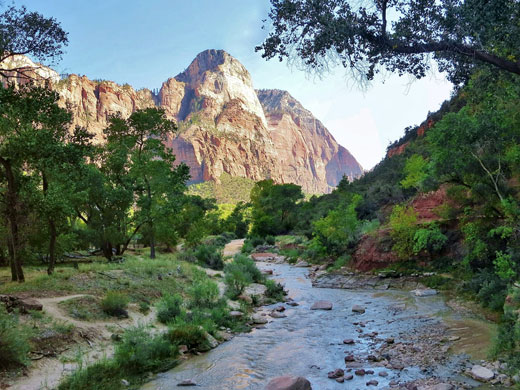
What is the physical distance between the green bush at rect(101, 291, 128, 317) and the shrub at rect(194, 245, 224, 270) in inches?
659

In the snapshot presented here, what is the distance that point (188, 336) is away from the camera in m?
10.5

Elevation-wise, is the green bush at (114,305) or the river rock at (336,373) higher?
the green bush at (114,305)

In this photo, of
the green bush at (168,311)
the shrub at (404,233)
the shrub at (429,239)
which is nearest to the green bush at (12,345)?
the green bush at (168,311)

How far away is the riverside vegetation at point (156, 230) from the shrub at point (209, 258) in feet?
0.38

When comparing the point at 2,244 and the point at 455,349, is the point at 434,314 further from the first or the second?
the point at 2,244

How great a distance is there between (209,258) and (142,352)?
20690 millimetres

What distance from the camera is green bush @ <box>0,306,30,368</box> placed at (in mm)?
7145

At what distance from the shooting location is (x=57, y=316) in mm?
10141

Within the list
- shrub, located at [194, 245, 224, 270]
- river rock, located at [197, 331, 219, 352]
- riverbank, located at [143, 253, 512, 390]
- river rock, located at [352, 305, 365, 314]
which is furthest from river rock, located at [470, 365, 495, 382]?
shrub, located at [194, 245, 224, 270]

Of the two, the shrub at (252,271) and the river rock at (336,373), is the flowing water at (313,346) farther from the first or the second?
the shrub at (252,271)

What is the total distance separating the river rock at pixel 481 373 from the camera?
722cm

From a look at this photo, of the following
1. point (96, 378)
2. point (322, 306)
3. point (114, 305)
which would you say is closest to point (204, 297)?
point (114, 305)

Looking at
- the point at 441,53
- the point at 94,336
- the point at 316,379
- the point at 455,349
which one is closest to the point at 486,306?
the point at 455,349

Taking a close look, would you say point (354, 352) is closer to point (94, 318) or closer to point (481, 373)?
point (481, 373)
